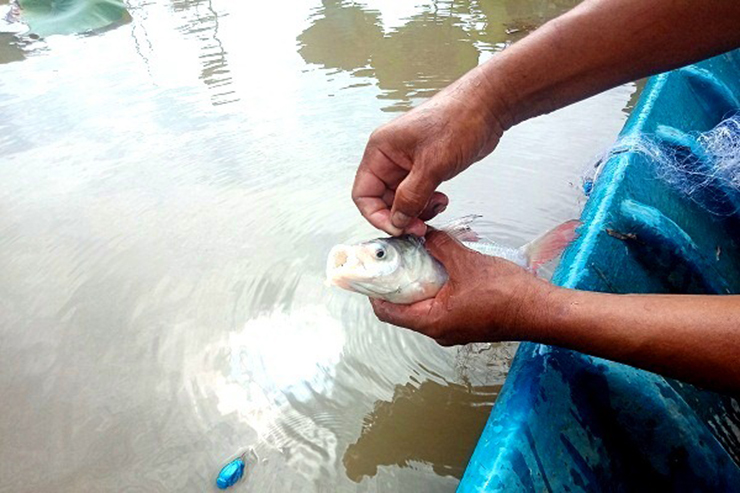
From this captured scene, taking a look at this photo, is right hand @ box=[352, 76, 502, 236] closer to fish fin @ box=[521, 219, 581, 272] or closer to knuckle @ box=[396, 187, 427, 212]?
knuckle @ box=[396, 187, 427, 212]

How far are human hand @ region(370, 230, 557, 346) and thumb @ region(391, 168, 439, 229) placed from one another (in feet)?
0.55

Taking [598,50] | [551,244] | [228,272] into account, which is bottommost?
[228,272]

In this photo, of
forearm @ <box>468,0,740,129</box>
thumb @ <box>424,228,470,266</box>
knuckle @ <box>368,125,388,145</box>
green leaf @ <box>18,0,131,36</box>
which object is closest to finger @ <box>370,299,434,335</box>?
thumb @ <box>424,228,470,266</box>

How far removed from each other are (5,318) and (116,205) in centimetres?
137

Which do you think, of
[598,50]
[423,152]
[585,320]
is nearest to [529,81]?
[598,50]

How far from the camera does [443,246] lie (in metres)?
1.84

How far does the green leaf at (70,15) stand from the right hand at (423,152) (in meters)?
10.3

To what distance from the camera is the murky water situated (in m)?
2.48

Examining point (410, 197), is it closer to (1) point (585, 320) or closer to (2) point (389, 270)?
(2) point (389, 270)

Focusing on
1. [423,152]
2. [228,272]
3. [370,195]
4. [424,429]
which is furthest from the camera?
[228,272]

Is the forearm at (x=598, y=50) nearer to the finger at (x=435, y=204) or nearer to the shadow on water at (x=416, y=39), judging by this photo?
the finger at (x=435, y=204)

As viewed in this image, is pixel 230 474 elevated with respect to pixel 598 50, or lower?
lower

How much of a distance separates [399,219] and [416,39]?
645cm

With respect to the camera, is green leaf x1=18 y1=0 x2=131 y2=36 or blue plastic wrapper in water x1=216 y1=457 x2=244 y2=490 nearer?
blue plastic wrapper in water x1=216 y1=457 x2=244 y2=490
